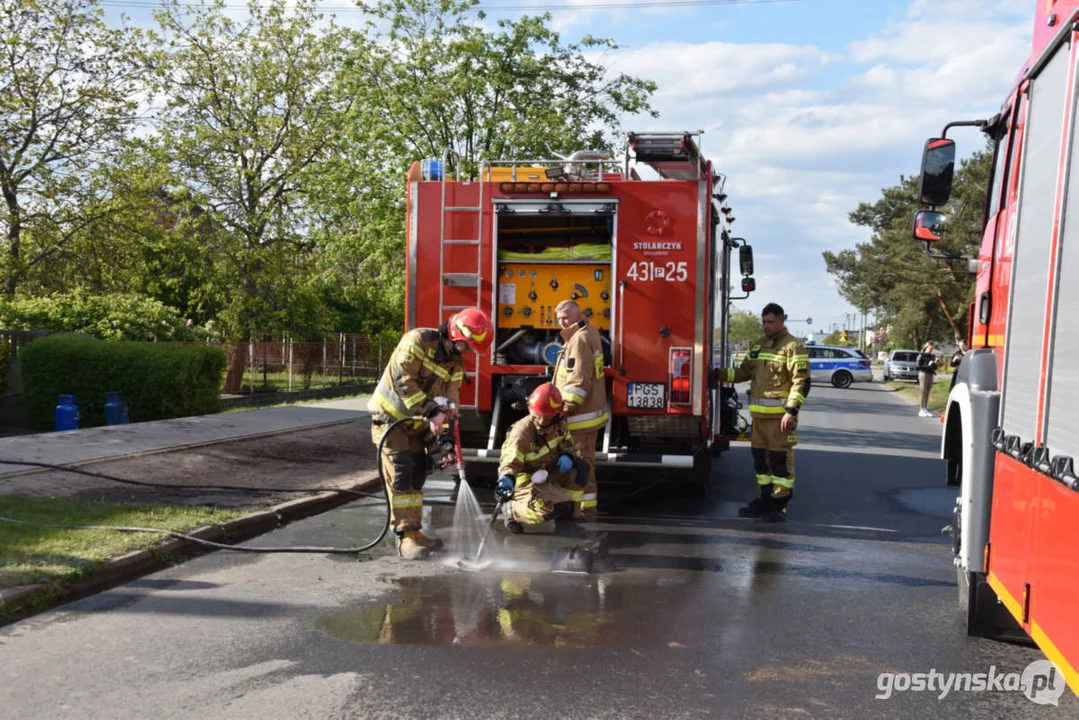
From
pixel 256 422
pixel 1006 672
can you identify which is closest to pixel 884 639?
pixel 1006 672

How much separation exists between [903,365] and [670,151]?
38.8m

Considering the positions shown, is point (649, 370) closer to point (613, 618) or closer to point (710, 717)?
point (613, 618)

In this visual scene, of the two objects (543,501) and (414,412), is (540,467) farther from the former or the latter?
(414,412)

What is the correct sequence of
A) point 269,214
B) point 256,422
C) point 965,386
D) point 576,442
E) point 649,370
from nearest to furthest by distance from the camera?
point 965,386 < point 576,442 < point 649,370 < point 256,422 < point 269,214

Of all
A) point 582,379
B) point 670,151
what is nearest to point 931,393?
point 670,151

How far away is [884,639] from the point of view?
5.30 m

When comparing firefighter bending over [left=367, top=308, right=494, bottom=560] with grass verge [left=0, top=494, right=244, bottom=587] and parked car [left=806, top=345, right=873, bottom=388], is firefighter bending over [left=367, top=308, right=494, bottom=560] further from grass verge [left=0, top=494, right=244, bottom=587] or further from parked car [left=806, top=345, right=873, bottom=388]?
parked car [left=806, top=345, right=873, bottom=388]

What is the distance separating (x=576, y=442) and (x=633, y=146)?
2.44 metres

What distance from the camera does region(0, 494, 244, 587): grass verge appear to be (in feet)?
19.2

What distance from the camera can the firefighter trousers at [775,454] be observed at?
872 centimetres

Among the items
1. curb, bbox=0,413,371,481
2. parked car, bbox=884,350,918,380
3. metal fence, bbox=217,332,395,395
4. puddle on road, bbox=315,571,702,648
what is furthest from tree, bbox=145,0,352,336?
parked car, bbox=884,350,918,380

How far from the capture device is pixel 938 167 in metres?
5.90

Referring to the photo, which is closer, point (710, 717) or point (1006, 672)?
point (710, 717)

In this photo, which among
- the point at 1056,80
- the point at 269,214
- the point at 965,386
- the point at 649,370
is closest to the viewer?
the point at 1056,80
